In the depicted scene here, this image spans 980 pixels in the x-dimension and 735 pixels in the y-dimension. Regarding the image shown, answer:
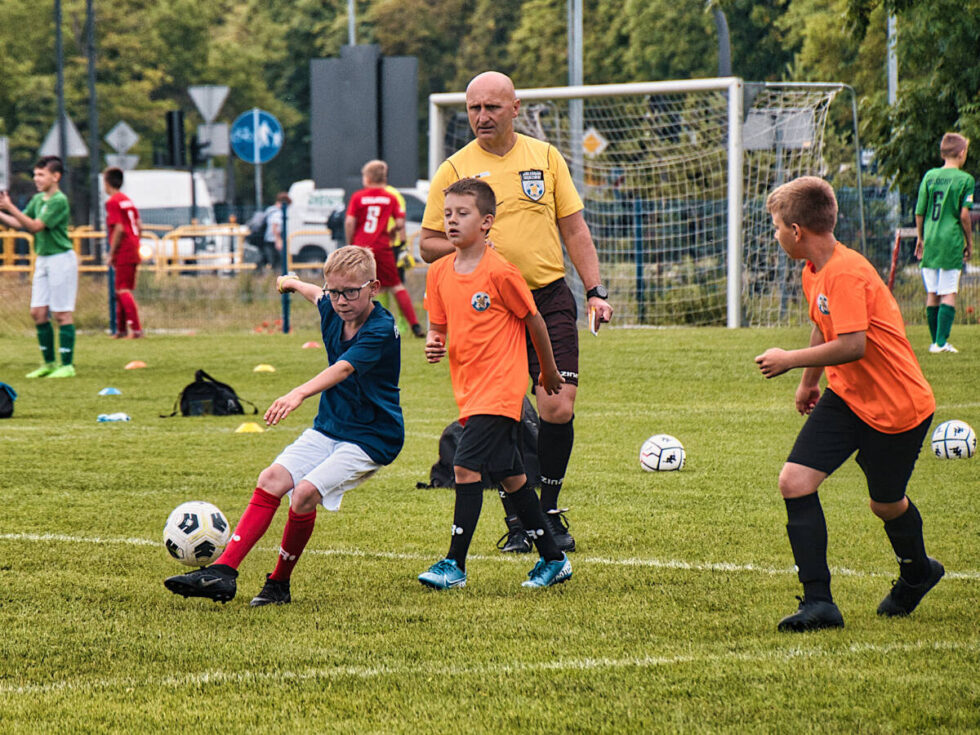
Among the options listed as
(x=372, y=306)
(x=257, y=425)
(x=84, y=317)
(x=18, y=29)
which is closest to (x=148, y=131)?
(x=18, y=29)

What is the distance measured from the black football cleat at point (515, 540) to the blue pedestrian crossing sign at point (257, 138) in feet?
56.3

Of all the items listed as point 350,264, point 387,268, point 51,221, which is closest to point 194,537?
point 350,264

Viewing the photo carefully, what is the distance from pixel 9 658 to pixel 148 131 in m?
53.4

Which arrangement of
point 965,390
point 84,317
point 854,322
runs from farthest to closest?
point 84,317 < point 965,390 < point 854,322

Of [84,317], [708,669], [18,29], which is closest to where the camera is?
[708,669]

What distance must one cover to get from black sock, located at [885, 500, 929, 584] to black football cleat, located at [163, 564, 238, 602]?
2.41 metres

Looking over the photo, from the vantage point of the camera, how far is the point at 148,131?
183 feet

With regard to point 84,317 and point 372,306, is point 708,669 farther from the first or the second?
point 84,317

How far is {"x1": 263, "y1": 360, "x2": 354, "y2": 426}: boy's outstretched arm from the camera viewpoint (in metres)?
4.99

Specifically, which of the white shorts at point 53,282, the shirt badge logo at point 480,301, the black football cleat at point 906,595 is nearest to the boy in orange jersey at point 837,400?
the black football cleat at point 906,595

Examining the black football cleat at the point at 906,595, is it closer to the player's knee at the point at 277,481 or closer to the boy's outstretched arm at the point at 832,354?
the boy's outstretched arm at the point at 832,354

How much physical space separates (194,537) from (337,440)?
82cm

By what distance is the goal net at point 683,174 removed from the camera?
17422 mm

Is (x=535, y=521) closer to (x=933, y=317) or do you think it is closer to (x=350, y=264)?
(x=350, y=264)
